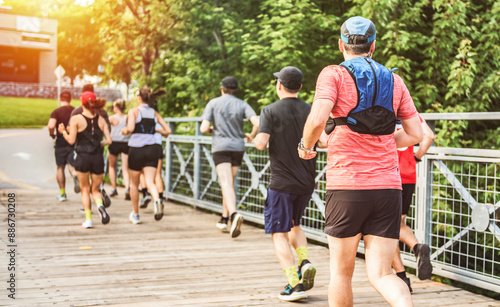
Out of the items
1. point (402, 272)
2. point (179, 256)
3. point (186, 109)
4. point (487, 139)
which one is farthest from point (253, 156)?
point (186, 109)

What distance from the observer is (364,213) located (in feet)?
10.2

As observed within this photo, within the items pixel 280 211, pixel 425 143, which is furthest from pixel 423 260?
pixel 280 211

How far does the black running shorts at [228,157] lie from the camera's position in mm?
7738

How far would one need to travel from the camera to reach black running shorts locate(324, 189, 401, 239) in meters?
3.11

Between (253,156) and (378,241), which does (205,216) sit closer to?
(253,156)

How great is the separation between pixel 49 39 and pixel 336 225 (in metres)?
55.6

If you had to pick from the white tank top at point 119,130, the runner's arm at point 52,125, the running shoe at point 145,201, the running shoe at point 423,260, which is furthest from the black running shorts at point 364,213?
the white tank top at point 119,130

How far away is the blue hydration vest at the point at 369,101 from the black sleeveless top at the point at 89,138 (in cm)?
530

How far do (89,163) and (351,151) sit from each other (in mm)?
5387

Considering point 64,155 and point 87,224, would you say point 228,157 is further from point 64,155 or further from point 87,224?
point 64,155

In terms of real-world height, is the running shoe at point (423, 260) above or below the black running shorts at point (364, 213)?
below

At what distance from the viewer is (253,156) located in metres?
8.75

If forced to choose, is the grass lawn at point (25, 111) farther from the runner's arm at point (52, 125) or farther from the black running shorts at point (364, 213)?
the black running shorts at point (364, 213)

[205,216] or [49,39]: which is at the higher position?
[49,39]
